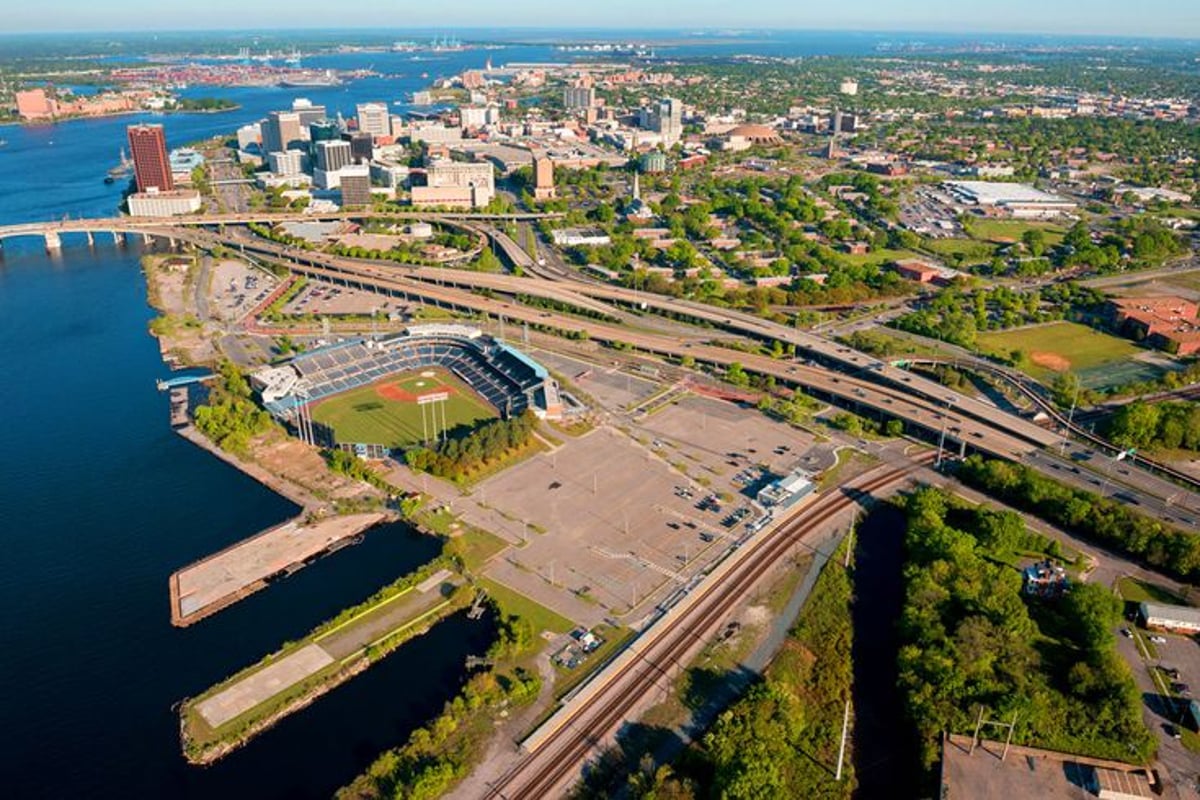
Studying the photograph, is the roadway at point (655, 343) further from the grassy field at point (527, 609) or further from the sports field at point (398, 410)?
the grassy field at point (527, 609)

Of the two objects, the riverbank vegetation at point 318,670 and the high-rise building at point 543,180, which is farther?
the high-rise building at point 543,180

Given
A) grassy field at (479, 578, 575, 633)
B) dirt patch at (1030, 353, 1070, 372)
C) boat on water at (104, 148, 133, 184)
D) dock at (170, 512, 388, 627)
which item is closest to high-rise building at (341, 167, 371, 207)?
boat on water at (104, 148, 133, 184)

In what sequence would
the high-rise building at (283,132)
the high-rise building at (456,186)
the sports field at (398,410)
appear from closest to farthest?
the sports field at (398,410), the high-rise building at (456,186), the high-rise building at (283,132)

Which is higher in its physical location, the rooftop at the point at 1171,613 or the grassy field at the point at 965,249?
the grassy field at the point at 965,249

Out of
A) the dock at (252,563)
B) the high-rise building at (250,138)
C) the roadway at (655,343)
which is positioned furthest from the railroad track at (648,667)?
the high-rise building at (250,138)

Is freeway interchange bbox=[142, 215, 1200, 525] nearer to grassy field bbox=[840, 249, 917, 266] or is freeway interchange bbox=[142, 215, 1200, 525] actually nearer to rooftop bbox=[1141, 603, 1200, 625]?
rooftop bbox=[1141, 603, 1200, 625]

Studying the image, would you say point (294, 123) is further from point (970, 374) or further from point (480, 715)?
point (480, 715)
